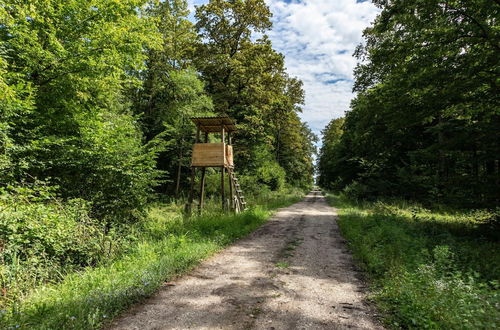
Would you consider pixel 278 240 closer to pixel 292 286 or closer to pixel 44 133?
pixel 292 286

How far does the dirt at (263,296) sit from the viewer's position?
152 inches

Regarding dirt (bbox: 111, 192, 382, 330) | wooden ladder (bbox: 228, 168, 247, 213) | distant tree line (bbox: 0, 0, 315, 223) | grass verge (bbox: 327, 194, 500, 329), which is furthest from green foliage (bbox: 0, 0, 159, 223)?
grass verge (bbox: 327, 194, 500, 329)

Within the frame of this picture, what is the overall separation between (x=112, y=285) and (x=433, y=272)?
19.9 ft

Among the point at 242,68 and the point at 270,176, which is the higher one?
the point at 242,68

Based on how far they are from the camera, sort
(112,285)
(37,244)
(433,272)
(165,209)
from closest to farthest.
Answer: (112,285)
(433,272)
(37,244)
(165,209)

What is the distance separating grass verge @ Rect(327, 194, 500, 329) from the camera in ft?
12.2

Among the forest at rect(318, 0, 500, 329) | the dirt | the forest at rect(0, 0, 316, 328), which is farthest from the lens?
the forest at rect(0, 0, 316, 328)

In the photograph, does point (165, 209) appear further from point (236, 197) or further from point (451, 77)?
point (451, 77)

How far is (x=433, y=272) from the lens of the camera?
523cm

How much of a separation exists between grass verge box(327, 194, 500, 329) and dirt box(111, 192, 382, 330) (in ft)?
1.55

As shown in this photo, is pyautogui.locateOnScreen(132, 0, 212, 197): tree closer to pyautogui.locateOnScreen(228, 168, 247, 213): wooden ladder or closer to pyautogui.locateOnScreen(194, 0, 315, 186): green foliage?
pyautogui.locateOnScreen(194, 0, 315, 186): green foliage

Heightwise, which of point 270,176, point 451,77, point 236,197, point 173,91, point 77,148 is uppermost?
point 173,91

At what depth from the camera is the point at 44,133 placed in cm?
926

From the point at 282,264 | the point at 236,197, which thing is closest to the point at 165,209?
the point at 236,197
